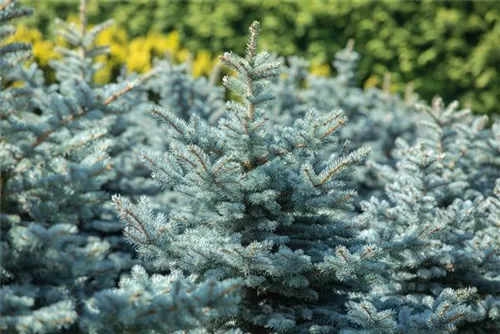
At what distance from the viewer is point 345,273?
9.49 feet

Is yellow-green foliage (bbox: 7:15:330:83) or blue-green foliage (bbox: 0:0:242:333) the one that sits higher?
yellow-green foliage (bbox: 7:15:330:83)

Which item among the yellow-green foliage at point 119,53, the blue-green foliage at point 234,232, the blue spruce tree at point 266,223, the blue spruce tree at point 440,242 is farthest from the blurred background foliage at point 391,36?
the blue spruce tree at point 266,223

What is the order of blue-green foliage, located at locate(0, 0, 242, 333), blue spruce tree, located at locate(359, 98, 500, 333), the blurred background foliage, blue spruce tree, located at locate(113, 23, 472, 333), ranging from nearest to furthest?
blue-green foliage, located at locate(0, 0, 242, 333)
blue spruce tree, located at locate(113, 23, 472, 333)
blue spruce tree, located at locate(359, 98, 500, 333)
the blurred background foliage

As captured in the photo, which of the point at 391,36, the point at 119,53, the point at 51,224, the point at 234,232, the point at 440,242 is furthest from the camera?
the point at 391,36

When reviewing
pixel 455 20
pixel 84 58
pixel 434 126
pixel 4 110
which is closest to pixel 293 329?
pixel 4 110

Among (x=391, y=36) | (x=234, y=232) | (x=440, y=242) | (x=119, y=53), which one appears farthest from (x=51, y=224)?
(x=391, y=36)

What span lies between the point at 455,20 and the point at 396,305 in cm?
670

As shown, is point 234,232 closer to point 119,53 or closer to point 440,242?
point 440,242

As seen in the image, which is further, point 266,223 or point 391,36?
point 391,36

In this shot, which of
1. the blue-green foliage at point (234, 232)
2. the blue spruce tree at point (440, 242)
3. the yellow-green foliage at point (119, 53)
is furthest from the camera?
the yellow-green foliage at point (119, 53)

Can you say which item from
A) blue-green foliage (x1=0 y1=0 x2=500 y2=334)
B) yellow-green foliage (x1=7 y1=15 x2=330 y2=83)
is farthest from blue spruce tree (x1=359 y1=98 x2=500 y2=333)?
yellow-green foliage (x1=7 y1=15 x2=330 y2=83)

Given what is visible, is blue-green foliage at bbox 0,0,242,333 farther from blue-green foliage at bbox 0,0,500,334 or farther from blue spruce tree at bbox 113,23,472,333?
blue spruce tree at bbox 113,23,472,333

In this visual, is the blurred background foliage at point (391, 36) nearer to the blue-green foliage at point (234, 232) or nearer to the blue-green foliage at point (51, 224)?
the blue-green foliage at point (234, 232)

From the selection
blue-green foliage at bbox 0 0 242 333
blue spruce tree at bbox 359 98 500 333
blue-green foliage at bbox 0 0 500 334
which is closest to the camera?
blue-green foliage at bbox 0 0 242 333
